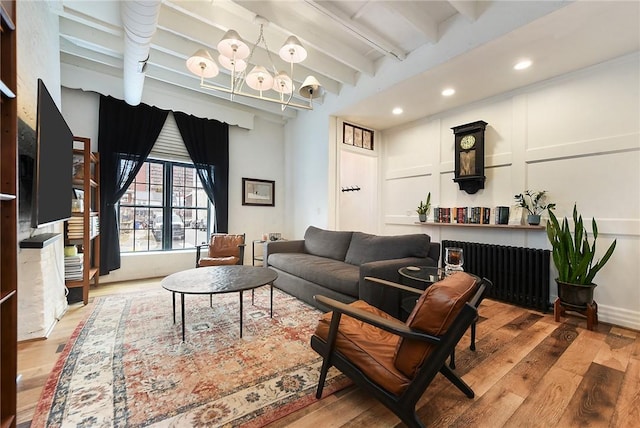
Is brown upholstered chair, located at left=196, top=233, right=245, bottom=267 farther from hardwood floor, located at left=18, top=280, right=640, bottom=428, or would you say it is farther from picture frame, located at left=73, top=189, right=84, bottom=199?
hardwood floor, located at left=18, top=280, right=640, bottom=428

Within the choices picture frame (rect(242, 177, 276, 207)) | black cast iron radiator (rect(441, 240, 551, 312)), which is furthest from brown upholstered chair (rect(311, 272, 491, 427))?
picture frame (rect(242, 177, 276, 207))

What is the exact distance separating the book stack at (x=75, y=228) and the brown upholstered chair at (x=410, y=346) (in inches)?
132

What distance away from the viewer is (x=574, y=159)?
2920 millimetres

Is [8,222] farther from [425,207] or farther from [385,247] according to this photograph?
[425,207]

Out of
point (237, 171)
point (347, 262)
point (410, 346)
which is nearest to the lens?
point (410, 346)

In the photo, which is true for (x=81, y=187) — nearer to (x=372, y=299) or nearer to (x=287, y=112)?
(x=287, y=112)

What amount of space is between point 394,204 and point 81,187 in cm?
457

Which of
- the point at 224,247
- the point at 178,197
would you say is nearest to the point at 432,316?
the point at 224,247

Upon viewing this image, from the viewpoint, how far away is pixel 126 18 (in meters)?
2.19

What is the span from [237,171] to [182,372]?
379cm

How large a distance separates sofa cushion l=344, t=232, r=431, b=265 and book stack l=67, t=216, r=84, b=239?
3.25 m

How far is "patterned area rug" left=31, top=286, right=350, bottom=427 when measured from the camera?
4.51 ft

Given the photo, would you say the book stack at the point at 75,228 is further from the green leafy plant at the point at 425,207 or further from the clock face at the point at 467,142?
the clock face at the point at 467,142

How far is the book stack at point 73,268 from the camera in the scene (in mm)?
2955
